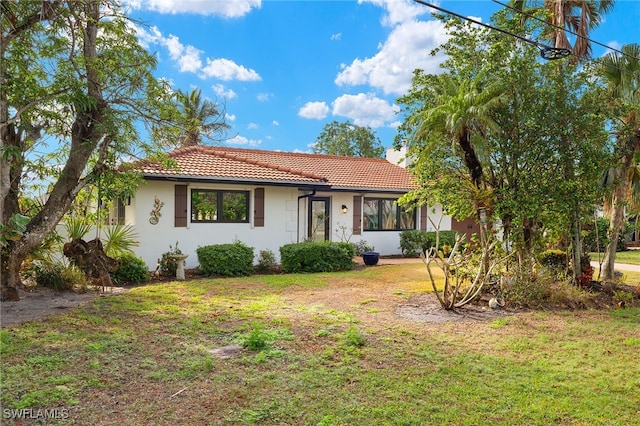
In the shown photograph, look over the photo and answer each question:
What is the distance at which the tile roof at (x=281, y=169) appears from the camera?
1214 cm

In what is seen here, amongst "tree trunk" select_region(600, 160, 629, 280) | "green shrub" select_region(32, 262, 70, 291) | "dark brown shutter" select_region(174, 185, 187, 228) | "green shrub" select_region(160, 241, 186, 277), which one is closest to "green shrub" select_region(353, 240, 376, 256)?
"dark brown shutter" select_region(174, 185, 187, 228)

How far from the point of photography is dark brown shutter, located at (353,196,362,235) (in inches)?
621

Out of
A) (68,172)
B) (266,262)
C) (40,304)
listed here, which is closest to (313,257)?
(266,262)

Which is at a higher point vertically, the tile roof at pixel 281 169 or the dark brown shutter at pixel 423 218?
the tile roof at pixel 281 169

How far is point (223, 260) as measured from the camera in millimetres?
10922

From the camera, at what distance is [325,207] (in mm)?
15336

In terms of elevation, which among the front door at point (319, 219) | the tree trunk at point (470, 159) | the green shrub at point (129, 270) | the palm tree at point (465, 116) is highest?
the palm tree at point (465, 116)

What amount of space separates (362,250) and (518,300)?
839cm

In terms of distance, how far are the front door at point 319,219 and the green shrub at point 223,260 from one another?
4.10 metres

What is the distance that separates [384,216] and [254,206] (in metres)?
6.06

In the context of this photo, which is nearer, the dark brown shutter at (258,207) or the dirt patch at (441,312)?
the dirt patch at (441,312)

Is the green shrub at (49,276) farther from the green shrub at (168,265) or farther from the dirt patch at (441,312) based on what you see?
the dirt patch at (441,312)

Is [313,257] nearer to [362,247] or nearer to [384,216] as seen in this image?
[362,247]

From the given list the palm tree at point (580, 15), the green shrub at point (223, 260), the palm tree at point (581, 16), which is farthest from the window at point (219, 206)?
the palm tree at point (581, 16)
